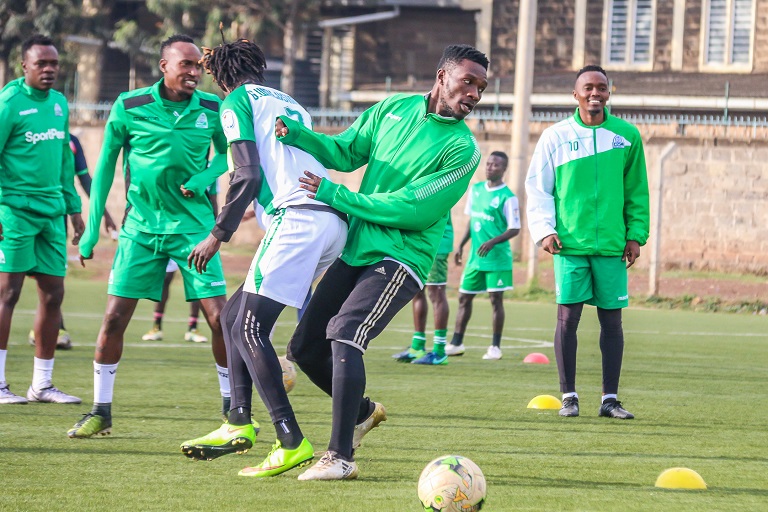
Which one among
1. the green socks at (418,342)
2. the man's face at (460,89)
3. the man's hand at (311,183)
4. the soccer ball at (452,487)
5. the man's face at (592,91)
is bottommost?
the green socks at (418,342)

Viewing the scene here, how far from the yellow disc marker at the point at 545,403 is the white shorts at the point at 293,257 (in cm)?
310

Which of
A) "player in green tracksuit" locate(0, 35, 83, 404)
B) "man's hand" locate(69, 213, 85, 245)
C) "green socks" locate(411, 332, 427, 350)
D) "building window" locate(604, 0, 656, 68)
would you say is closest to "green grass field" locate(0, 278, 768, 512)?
"green socks" locate(411, 332, 427, 350)

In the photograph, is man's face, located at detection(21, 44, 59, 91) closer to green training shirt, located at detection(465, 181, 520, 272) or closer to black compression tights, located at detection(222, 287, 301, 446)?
black compression tights, located at detection(222, 287, 301, 446)

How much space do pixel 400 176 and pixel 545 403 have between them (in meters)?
3.17

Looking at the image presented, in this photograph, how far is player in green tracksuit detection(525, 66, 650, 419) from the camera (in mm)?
8672

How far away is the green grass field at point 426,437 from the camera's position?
5766mm

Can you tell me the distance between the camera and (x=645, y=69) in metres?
37.4

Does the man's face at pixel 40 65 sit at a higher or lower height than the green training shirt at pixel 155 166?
higher

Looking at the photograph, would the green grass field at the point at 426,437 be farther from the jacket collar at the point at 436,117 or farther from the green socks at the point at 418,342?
the jacket collar at the point at 436,117

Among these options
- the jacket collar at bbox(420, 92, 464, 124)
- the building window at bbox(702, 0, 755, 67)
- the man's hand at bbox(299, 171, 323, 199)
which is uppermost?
the building window at bbox(702, 0, 755, 67)

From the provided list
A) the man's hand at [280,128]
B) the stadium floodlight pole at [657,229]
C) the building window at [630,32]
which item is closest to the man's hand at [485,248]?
the man's hand at [280,128]

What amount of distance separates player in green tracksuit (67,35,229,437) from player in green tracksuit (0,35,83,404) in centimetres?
128

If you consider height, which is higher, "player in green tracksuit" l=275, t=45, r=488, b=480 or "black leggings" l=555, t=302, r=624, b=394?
"player in green tracksuit" l=275, t=45, r=488, b=480

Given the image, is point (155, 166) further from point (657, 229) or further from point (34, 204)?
point (657, 229)
